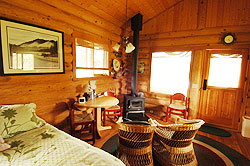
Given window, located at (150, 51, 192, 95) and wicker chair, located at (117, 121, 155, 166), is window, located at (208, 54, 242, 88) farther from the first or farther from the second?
wicker chair, located at (117, 121, 155, 166)

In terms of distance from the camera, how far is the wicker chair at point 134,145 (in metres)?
1.57

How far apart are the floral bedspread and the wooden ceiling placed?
238 centimetres

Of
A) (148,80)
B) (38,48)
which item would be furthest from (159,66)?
(38,48)

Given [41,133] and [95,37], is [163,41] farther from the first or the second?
[41,133]

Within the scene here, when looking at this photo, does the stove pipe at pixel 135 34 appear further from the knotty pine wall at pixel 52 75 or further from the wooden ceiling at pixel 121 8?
the knotty pine wall at pixel 52 75

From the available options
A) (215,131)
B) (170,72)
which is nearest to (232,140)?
(215,131)

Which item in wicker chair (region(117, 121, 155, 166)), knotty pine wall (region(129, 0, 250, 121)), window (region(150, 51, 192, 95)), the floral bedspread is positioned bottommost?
wicker chair (region(117, 121, 155, 166))

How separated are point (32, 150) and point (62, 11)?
2.24 meters

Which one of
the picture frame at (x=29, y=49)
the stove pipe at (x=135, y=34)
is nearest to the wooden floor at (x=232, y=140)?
the stove pipe at (x=135, y=34)

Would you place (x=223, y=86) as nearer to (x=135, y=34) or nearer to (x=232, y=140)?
(x=232, y=140)

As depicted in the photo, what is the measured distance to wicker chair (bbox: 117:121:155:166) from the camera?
1.57 m

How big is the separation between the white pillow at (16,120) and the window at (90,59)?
53.1 inches

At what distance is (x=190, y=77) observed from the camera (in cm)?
352

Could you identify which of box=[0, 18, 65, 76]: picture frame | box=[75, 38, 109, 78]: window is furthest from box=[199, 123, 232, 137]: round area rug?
box=[0, 18, 65, 76]: picture frame
